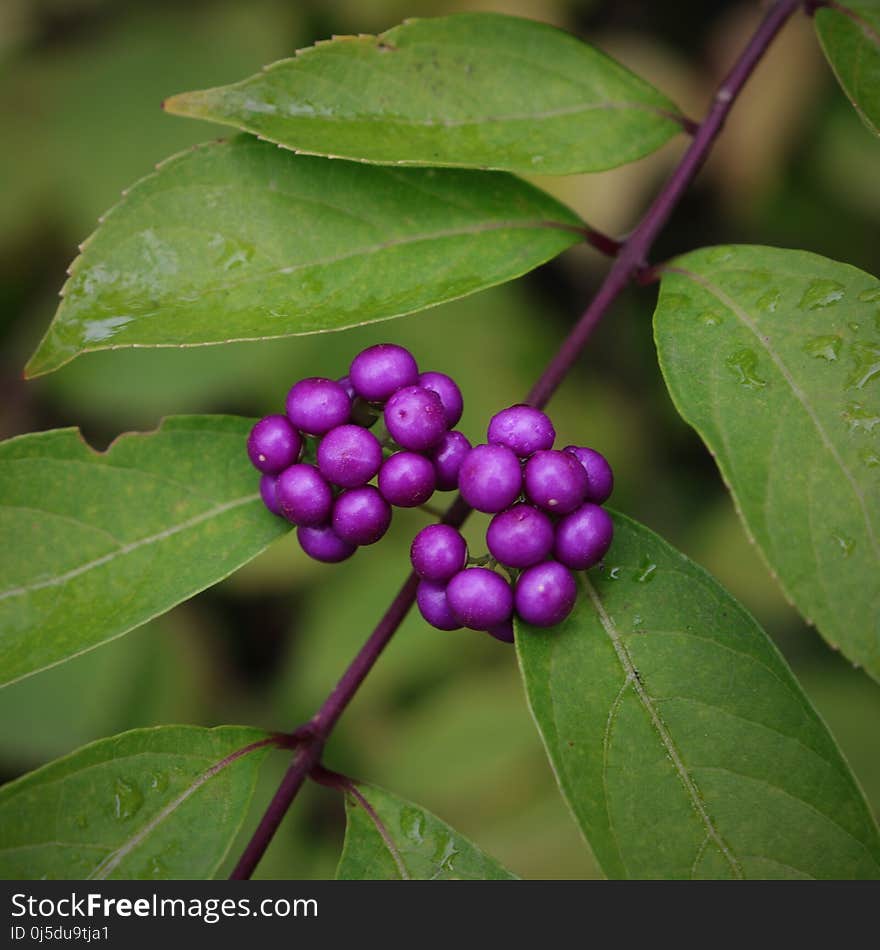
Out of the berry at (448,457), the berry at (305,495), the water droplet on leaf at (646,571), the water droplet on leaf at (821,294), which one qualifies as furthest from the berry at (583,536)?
the water droplet on leaf at (821,294)

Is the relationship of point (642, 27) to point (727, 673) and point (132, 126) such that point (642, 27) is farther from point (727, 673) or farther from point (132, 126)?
point (727, 673)

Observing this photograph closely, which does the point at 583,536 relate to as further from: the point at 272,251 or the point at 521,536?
the point at 272,251

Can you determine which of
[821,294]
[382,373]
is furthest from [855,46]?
[382,373]

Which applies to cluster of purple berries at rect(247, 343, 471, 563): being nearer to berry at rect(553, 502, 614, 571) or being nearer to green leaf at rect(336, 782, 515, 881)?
berry at rect(553, 502, 614, 571)

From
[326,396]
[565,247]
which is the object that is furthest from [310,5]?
[326,396]

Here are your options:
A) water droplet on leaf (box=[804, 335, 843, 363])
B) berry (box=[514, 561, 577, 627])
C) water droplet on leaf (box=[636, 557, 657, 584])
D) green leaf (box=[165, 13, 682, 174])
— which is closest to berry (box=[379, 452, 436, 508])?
berry (box=[514, 561, 577, 627])

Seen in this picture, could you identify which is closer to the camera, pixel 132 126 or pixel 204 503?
pixel 204 503

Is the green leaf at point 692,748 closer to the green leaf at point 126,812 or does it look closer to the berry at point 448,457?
the berry at point 448,457
